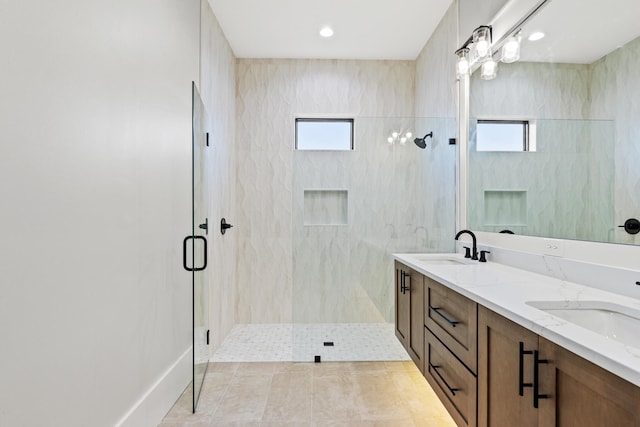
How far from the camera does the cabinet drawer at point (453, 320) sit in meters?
1.39

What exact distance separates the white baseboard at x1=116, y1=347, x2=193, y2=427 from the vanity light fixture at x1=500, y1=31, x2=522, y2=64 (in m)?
2.79

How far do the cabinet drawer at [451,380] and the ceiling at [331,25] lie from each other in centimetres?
256

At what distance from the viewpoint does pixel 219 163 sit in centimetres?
316

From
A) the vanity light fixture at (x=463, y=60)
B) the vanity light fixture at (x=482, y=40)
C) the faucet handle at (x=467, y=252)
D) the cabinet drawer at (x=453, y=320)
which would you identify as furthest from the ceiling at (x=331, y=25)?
the cabinet drawer at (x=453, y=320)

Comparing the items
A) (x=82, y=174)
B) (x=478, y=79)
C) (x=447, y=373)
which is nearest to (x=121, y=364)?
(x=82, y=174)

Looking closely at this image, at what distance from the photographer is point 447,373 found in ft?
5.45

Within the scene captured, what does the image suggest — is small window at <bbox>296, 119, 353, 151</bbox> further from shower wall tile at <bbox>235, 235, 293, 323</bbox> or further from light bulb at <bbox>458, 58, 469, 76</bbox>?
light bulb at <bbox>458, 58, 469, 76</bbox>

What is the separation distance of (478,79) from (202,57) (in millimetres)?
2091

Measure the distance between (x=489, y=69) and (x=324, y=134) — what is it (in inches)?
70.0

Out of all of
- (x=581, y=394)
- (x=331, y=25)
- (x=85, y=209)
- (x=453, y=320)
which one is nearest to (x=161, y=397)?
(x=85, y=209)

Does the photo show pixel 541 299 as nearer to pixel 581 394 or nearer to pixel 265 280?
pixel 581 394

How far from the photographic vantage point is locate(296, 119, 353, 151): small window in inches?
142

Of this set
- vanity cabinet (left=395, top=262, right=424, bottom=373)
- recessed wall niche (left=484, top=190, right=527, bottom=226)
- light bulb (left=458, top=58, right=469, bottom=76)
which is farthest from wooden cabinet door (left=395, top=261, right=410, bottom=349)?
light bulb (left=458, top=58, right=469, bottom=76)

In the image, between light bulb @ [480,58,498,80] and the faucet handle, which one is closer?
light bulb @ [480,58,498,80]
